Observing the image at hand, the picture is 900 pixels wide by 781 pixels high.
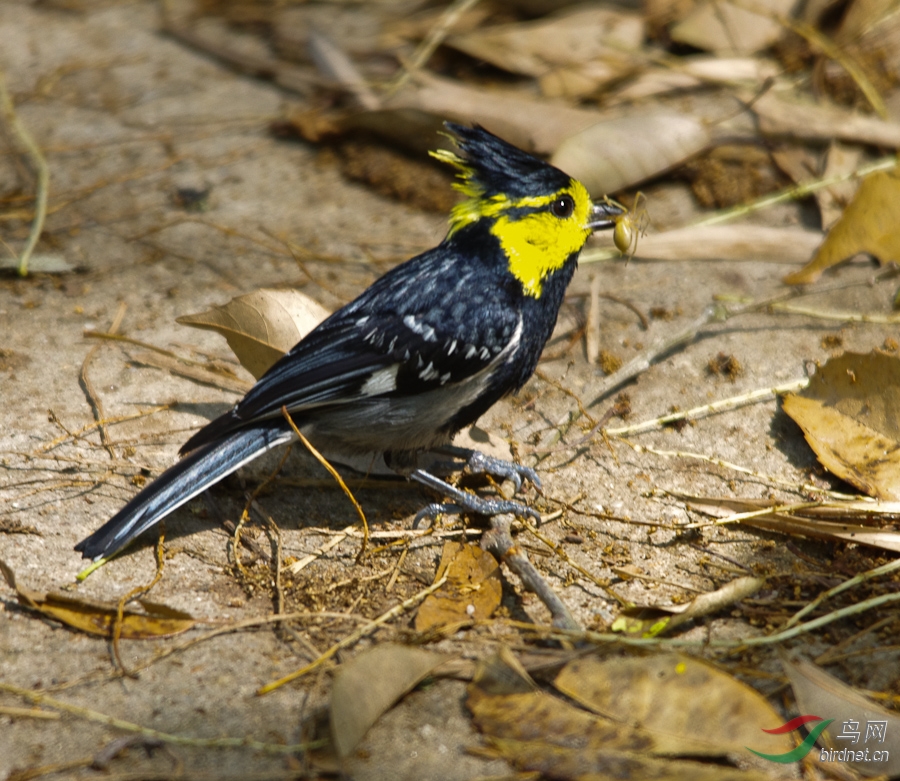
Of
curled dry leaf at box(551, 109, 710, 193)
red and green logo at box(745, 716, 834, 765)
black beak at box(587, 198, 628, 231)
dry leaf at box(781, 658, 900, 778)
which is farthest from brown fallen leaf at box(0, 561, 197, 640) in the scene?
curled dry leaf at box(551, 109, 710, 193)

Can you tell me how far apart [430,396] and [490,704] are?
1276 mm

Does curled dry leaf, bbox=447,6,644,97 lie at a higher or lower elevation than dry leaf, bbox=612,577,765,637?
higher

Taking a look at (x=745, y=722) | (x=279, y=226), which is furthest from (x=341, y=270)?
(x=745, y=722)

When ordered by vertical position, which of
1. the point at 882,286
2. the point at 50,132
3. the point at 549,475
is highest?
the point at 882,286

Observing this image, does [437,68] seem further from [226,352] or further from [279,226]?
[226,352]

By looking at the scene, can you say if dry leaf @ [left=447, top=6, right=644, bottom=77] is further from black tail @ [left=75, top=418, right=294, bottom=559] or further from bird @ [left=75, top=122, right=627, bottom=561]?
black tail @ [left=75, top=418, right=294, bottom=559]

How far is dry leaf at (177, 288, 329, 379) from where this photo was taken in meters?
3.72

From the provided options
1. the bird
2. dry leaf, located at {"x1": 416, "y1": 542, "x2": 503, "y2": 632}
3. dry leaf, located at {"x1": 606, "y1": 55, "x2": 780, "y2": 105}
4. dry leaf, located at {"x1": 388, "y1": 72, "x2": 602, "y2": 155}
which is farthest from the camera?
dry leaf, located at {"x1": 606, "y1": 55, "x2": 780, "y2": 105}

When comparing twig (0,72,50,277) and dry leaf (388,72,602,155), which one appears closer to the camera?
twig (0,72,50,277)

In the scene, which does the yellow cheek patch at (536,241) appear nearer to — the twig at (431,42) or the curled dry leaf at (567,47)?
the curled dry leaf at (567,47)

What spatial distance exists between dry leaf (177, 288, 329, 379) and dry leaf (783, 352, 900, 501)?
6.70ft

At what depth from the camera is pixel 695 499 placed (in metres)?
3.37

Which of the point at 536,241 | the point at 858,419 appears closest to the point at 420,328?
the point at 536,241

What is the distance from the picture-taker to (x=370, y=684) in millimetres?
2416
